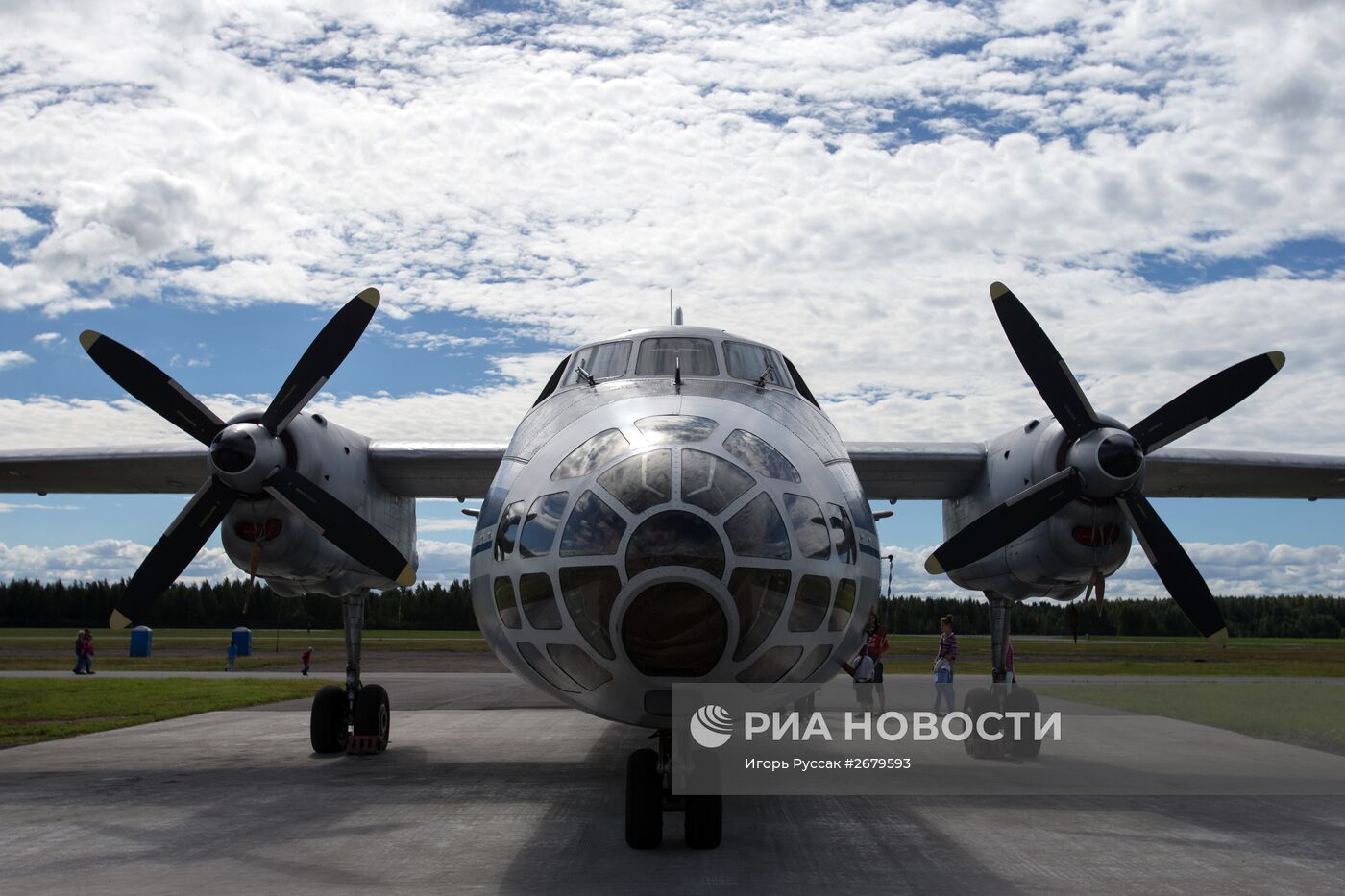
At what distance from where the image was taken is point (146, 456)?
46.2ft

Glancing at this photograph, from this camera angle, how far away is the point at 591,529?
6410 mm

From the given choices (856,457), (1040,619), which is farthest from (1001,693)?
(1040,619)

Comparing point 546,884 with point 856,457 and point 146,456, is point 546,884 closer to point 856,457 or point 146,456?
point 856,457

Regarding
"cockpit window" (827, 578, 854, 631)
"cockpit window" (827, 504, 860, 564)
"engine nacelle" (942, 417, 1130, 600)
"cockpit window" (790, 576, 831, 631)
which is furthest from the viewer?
"engine nacelle" (942, 417, 1130, 600)

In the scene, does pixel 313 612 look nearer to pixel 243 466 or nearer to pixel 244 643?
pixel 244 643

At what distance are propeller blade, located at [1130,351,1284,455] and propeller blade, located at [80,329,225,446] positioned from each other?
9.65m

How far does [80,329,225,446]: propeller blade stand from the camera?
485 inches

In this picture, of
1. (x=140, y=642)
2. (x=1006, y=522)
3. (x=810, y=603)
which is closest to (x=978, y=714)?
(x=1006, y=522)

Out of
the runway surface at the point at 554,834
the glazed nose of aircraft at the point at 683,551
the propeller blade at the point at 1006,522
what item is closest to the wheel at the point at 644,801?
the runway surface at the point at 554,834

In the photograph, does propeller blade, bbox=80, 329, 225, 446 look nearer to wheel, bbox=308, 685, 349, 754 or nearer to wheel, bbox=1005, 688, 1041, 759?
wheel, bbox=308, 685, 349, 754

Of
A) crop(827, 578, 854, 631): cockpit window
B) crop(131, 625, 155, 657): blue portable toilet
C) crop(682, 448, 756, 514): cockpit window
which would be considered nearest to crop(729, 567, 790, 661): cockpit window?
crop(682, 448, 756, 514): cockpit window

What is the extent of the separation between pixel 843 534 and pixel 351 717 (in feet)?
28.6

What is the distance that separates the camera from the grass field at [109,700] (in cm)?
1733

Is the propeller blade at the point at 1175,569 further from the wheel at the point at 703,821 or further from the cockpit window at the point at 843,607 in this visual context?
the wheel at the point at 703,821
